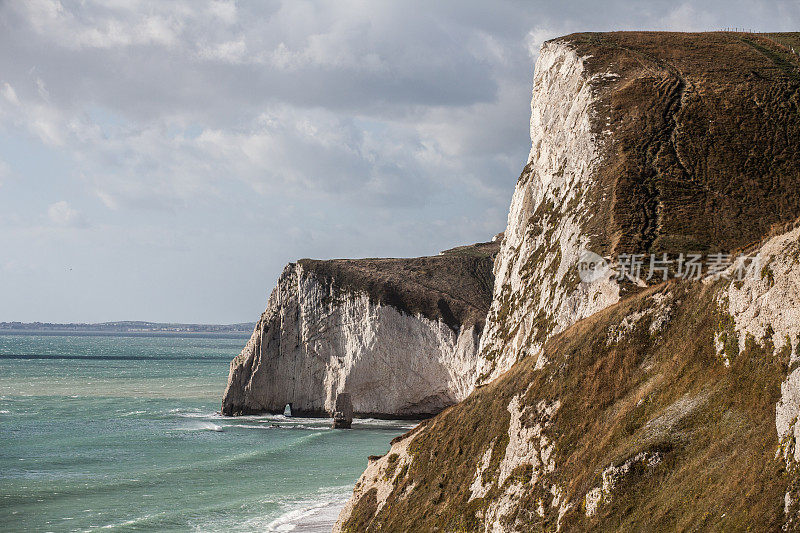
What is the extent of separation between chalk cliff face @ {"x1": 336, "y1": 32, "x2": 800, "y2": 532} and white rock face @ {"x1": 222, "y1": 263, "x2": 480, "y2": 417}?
37.6 meters

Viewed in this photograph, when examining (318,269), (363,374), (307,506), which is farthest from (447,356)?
(307,506)

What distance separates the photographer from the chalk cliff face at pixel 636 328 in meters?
18.5

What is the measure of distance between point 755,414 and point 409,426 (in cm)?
6387

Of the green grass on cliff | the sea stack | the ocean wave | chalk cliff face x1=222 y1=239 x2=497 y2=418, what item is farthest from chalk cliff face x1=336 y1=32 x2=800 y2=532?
the ocean wave

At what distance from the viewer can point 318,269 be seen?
305ft

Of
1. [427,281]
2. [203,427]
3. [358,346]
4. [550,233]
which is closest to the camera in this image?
[550,233]

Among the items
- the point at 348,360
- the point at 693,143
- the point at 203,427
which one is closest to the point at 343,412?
the point at 348,360

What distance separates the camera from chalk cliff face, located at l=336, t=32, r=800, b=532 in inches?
727

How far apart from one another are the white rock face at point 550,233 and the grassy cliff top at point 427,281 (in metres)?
37.3

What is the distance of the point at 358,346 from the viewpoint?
85938 millimetres

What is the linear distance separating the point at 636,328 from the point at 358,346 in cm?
6231

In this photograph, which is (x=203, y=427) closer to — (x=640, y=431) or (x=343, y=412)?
(x=343, y=412)

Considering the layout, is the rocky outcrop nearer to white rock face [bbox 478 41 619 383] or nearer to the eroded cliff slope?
white rock face [bbox 478 41 619 383]

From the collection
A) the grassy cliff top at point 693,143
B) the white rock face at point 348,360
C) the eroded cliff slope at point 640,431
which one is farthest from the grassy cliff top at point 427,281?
the eroded cliff slope at point 640,431
